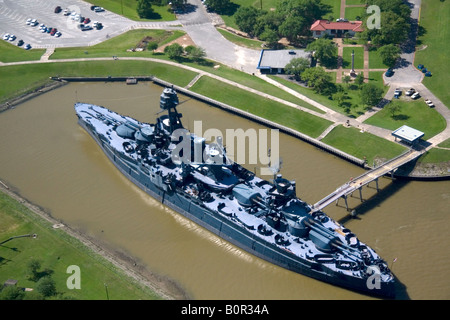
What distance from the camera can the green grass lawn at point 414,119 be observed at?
88.9 m

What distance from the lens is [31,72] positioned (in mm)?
112938

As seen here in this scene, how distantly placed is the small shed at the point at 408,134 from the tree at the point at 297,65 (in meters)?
26.1

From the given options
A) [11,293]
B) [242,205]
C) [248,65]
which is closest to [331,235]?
[242,205]

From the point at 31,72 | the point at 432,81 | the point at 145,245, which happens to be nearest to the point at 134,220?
the point at 145,245

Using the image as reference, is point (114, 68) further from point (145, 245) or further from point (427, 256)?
point (427, 256)

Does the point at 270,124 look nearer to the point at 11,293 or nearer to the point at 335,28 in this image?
the point at 335,28

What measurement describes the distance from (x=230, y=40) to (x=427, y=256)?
71498mm

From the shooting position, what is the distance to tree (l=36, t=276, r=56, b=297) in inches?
2405

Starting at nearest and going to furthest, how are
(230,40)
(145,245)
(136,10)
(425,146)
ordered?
1. (145,245)
2. (425,146)
3. (230,40)
4. (136,10)

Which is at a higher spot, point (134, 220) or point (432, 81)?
point (432, 81)

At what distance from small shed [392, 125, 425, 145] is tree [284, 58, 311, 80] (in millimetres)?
26131

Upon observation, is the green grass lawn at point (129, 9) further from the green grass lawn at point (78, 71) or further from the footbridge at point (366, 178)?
the footbridge at point (366, 178)

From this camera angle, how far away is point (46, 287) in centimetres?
6119

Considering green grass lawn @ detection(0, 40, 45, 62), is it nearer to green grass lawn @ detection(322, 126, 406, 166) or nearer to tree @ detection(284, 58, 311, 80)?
tree @ detection(284, 58, 311, 80)
